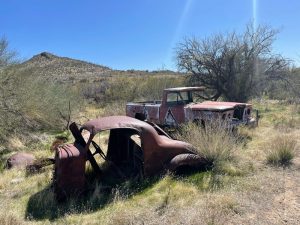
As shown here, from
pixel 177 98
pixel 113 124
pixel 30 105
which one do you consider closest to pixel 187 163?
pixel 113 124

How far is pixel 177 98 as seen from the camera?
10781 millimetres

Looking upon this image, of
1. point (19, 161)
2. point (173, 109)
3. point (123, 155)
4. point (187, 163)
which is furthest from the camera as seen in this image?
point (173, 109)

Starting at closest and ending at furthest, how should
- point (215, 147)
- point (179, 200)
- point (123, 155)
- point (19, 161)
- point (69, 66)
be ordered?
→ point (179, 200) < point (215, 147) < point (123, 155) < point (19, 161) < point (69, 66)

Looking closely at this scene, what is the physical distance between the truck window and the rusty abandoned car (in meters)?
3.35

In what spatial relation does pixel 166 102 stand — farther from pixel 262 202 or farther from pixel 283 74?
pixel 283 74

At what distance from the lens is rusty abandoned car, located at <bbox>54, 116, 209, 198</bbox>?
5.76m

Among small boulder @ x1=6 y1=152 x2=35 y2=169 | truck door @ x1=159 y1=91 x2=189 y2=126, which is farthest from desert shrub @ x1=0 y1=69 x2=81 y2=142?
truck door @ x1=159 y1=91 x2=189 y2=126

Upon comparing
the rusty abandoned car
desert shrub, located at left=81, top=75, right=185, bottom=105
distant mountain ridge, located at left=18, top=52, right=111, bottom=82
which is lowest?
the rusty abandoned car

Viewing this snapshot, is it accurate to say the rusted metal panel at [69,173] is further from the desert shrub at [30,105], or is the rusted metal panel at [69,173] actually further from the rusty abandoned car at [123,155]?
the desert shrub at [30,105]

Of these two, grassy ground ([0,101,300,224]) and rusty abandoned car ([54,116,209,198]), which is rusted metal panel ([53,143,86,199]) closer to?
rusty abandoned car ([54,116,209,198])

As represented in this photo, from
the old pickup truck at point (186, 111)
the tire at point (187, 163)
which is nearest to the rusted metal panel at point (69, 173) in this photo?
the tire at point (187, 163)

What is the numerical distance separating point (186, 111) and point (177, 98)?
872mm

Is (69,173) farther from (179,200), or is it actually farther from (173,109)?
(173,109)

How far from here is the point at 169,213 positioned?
16.8 feet
